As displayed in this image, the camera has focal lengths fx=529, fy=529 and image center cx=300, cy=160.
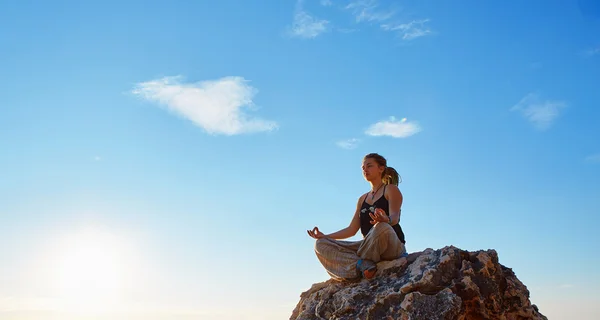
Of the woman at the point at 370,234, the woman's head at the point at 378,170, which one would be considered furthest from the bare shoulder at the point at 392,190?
the woman's head at the point at 378,170

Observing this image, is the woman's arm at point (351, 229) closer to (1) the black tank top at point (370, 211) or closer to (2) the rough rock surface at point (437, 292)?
(1) the black tank top at point (370, 211)

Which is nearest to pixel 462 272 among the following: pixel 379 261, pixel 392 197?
pixel 379 261

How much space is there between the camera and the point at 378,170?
8.91m

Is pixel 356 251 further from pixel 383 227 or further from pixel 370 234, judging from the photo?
pixel 383 227

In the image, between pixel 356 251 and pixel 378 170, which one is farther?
pixel 378 170

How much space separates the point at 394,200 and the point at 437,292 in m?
2.01

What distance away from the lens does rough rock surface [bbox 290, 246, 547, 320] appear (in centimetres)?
662

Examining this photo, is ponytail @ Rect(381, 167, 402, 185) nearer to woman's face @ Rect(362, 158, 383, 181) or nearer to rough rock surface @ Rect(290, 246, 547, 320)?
woman's face @ Rect(362, 158, 383, 181)

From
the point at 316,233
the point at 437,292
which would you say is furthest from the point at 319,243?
the point at 437,292

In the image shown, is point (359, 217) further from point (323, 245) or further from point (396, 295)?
point (396, 295)

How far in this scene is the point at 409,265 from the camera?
748 cm

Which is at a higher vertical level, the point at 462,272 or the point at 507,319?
the point at 462,272

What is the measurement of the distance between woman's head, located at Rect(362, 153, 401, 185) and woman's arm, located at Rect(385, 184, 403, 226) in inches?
10.5

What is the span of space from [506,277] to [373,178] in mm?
2658
